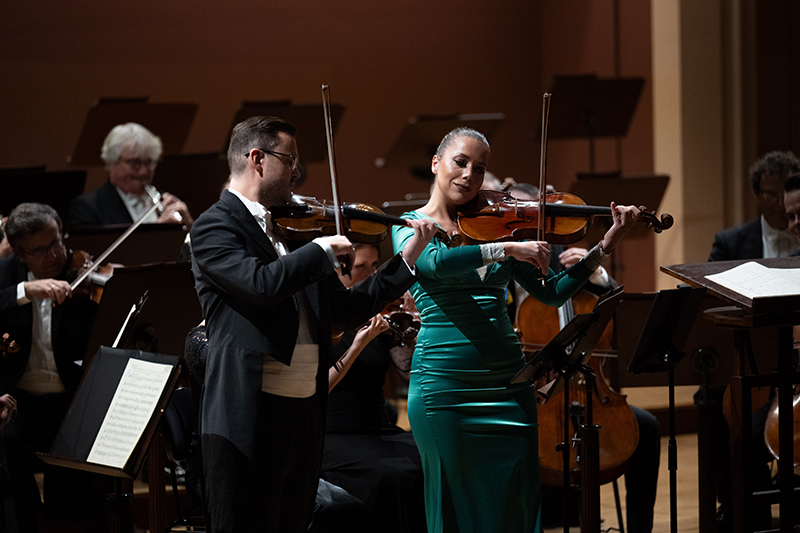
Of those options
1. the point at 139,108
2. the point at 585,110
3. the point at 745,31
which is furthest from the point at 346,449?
the point at 745,31

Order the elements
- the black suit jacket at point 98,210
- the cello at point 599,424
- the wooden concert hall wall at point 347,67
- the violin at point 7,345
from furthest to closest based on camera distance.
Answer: the wooden concert hall wall at point 347,67 → the black suit jacket at point 98,210 → the cello at point 599,424 → the violin at point 7,345

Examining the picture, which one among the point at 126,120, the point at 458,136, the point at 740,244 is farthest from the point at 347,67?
the point at 458,136

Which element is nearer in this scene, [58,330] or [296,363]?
[296,363]

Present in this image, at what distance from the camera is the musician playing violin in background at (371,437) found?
278 cm

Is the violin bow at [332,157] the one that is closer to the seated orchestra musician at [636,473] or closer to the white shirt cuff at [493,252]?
the white shirt cuff at [493,252]

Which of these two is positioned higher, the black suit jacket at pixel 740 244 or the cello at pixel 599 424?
the black suit jacket at pixel 740 244

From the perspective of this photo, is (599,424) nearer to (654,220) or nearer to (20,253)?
(654,220)

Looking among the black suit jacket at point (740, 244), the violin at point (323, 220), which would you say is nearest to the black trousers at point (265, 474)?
the violin at point (323, 220)

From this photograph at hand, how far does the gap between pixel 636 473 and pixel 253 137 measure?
6.23 feet

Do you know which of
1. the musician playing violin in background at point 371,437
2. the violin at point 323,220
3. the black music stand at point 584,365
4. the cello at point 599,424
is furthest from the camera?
the cello at point 599,424

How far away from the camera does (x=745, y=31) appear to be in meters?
5.51

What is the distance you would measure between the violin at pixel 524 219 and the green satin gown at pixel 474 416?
3.6 inches

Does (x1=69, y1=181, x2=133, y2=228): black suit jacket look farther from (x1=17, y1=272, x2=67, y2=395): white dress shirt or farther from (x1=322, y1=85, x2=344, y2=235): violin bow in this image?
(x1=322, y1=85, x2=344, y2=235): violin bow

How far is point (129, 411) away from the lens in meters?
2.13
